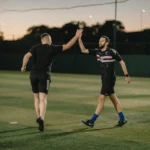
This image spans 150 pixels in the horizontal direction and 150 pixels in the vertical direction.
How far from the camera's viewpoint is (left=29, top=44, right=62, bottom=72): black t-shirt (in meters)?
7.90

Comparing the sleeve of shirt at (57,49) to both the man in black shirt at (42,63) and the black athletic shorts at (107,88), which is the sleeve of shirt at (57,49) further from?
the black athletic shorts at (107,88)

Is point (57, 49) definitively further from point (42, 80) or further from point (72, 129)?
point (72, 129)

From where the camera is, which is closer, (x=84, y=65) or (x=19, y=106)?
(x=19, y=106)

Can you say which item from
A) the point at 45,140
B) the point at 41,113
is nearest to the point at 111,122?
the point at 41,113

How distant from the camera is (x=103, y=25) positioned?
6650 centimetres

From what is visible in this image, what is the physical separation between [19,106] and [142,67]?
19414 mm

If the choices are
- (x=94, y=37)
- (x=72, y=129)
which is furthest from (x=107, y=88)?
(x=94, y=37)

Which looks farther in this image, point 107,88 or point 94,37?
point 94,37

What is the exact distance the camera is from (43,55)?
26.0 ft

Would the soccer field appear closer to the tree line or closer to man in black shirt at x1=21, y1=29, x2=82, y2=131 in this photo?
man in black shirt at x1=21, y1=29, x2=82, y2=131

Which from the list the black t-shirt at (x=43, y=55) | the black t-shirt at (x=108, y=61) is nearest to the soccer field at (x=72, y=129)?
the black t-shirt at (x=108, y=61)

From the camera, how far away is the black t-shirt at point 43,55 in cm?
790

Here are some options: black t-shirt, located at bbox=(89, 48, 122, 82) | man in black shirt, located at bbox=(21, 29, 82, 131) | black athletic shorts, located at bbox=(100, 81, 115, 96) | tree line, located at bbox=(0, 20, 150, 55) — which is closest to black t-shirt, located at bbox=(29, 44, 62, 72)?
man in black shirt, located at bbox=(21, 29, 82, 131)

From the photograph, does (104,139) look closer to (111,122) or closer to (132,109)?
(111,122)
